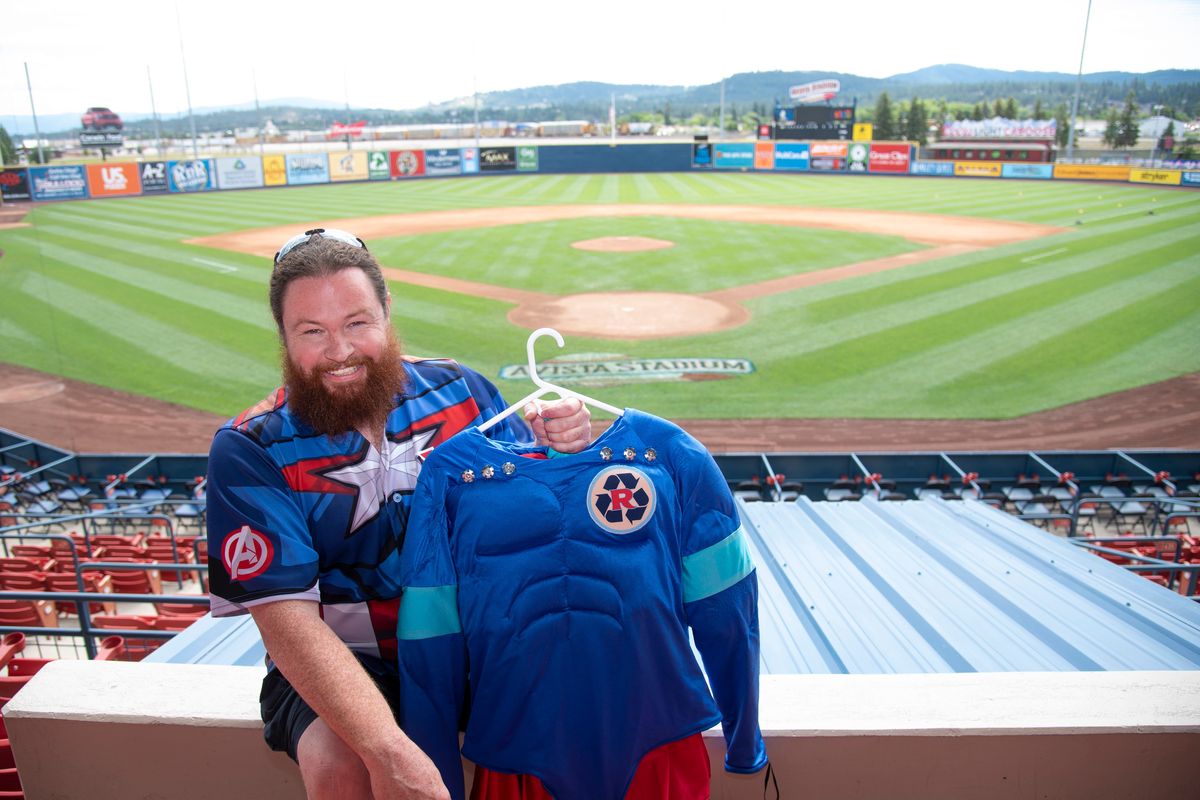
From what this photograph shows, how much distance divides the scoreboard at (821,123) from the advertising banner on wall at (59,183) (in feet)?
134

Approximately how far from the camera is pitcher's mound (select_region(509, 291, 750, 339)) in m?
17.7

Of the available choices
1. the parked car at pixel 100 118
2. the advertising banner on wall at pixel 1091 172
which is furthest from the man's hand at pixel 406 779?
the parked car at pixel 100 118

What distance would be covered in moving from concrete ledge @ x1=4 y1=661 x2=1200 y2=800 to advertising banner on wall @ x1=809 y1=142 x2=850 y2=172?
5288 centimetres

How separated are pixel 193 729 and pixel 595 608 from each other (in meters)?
1.28

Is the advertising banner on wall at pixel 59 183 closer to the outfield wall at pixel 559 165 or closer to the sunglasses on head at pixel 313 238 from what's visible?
the outfield wall at pixel 559 165

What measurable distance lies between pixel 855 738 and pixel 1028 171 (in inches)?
2083

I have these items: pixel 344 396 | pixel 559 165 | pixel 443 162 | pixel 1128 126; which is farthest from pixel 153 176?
pixel 1128 126

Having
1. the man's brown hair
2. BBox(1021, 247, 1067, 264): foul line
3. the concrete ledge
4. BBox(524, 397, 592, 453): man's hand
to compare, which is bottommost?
BBox(1021, 247, 1067, 264): foul line

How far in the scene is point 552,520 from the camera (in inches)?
76.7

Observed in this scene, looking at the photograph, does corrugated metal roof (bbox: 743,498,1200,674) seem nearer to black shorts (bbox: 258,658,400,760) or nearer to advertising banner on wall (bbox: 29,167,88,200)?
black shorts (bbox: 258,658,400,760)

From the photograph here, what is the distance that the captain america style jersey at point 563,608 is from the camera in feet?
6.22

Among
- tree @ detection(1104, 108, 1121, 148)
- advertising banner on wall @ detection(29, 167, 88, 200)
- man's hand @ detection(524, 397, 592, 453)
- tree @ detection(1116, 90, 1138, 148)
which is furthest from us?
tree @ detection(1104, 108, 1121, 148)

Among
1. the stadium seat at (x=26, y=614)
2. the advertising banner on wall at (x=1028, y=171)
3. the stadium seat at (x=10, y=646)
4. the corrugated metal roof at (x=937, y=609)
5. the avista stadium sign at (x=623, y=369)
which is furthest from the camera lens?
the advertising banner on wall at (x=1028, y=171)

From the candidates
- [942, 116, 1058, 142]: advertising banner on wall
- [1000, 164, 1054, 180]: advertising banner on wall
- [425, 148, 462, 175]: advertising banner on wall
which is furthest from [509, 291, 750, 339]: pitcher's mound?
[942, 116, 1058, 142]: advertising banner on wall
